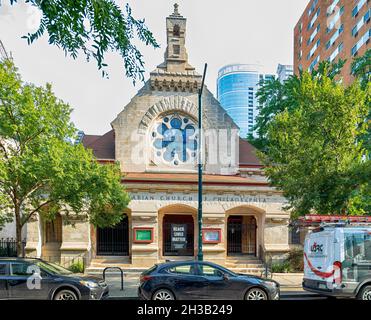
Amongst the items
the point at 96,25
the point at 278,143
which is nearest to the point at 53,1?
the point at 96,25

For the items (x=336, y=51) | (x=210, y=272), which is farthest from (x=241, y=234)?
(x=336, y=51)

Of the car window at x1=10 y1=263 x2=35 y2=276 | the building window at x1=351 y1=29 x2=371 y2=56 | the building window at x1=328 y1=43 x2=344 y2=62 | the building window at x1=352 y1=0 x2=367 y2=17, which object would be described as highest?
the building window at x1=352 y1=0 x2=367 y2=17

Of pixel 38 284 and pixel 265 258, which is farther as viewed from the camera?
pixel 265 258

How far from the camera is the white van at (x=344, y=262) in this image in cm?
965

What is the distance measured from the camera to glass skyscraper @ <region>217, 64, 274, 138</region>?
43.0 metres

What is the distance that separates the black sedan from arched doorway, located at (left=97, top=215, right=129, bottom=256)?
10733 mm

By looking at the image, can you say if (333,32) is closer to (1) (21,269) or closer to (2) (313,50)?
(2) (313,50)

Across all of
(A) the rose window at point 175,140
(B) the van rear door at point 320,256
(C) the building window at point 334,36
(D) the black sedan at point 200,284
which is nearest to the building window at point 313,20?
(C) the building window at point 334,36

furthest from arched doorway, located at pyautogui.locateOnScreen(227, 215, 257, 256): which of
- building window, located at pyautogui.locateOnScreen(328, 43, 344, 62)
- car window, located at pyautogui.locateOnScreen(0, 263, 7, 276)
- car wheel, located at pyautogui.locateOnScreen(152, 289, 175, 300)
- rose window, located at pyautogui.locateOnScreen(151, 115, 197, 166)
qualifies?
building window, located at pyautogui.locateOnScreen(328, 43, 344, 62)

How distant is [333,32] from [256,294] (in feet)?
200

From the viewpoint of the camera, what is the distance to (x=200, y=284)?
9500 millimetres

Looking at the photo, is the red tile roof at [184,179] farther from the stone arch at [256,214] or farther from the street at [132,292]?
the street at [132,292]

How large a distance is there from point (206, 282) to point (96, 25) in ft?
25.9

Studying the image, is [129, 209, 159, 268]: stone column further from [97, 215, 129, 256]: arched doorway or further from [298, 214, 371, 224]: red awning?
[298, 214, 371, 224]: red awning
